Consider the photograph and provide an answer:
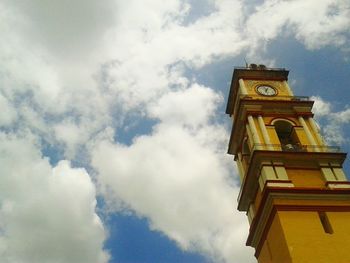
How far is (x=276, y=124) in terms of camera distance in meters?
26.8

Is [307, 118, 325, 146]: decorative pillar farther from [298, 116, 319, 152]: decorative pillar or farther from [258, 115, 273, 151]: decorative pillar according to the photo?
[258, 115, 273, 151]: decorative pillar

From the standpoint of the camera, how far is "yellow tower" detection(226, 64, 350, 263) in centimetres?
1884

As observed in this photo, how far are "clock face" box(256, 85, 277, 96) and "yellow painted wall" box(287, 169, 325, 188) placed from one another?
25.4 ft

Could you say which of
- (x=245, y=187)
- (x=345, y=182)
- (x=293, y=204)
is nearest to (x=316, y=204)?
(x=293, y=204)

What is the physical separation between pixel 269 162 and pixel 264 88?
8487mm

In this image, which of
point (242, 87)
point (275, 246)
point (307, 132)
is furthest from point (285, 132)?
point (275, 246)

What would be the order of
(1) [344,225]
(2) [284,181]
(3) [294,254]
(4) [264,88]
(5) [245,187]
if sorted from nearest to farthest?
(3) [294,254] < (1) [344,225] < (2) [284,181] < (5) [245,187] < (4) [264,88]

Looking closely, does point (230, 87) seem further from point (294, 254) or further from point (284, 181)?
point (294, 254)

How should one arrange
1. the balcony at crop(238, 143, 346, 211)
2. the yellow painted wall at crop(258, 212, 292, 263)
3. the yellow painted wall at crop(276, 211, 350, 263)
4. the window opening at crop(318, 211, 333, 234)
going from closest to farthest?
the yellow painted wall at crop(276, 211, 350, 263), the yellow painted wall at crop(258, 212, 292, 263), the window opening at crop(318, 211, 333, 234), the balcony at crop(238, 143, 346, 211)

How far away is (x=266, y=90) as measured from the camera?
97.2 ft

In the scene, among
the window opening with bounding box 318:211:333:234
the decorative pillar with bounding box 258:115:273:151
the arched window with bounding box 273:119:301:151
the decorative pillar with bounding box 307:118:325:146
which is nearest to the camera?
the window opening with bounding box 318:211:333:234

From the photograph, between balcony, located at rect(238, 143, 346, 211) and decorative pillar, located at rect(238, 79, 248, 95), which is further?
decorative pillar, located at rect(238, 79, 248, 95)

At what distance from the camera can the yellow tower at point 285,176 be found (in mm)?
18844

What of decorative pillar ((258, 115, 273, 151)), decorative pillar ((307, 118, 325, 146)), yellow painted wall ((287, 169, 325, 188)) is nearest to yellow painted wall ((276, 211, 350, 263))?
yellow painted wall ((287, 169, 325, 188))
